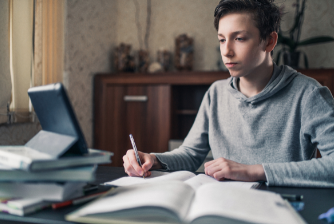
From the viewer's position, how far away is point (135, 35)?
298 centimetres

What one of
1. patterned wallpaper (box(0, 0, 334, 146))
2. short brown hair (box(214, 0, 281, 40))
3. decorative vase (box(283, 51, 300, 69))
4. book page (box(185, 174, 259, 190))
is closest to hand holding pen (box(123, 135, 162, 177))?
book page (box(185, 174, 259, 190))

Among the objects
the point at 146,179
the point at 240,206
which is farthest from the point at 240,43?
the point at 240,206

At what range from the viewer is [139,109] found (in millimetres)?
2492

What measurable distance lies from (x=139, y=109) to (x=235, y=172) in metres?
1.73

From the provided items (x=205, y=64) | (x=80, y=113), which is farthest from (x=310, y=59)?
(x=80, y=113)

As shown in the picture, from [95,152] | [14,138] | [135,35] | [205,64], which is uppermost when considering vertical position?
[135,35]

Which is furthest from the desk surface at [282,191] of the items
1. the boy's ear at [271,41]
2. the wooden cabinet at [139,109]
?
the wooden cabinet at [139,109]

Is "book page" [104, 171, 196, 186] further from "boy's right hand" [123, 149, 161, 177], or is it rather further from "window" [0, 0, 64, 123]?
"window" [0, 0, 64, 123]

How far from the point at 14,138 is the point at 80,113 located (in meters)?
0.71

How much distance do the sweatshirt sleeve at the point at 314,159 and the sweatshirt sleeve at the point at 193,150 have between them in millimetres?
342

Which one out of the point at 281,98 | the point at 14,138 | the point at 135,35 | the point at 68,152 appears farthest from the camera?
the point at 135,35

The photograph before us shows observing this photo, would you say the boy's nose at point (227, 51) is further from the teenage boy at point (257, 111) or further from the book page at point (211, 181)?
the book page at point (211, 181)

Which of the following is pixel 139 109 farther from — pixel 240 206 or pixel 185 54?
pixel 240 206

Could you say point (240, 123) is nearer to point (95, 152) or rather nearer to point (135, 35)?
point (95, 152)
